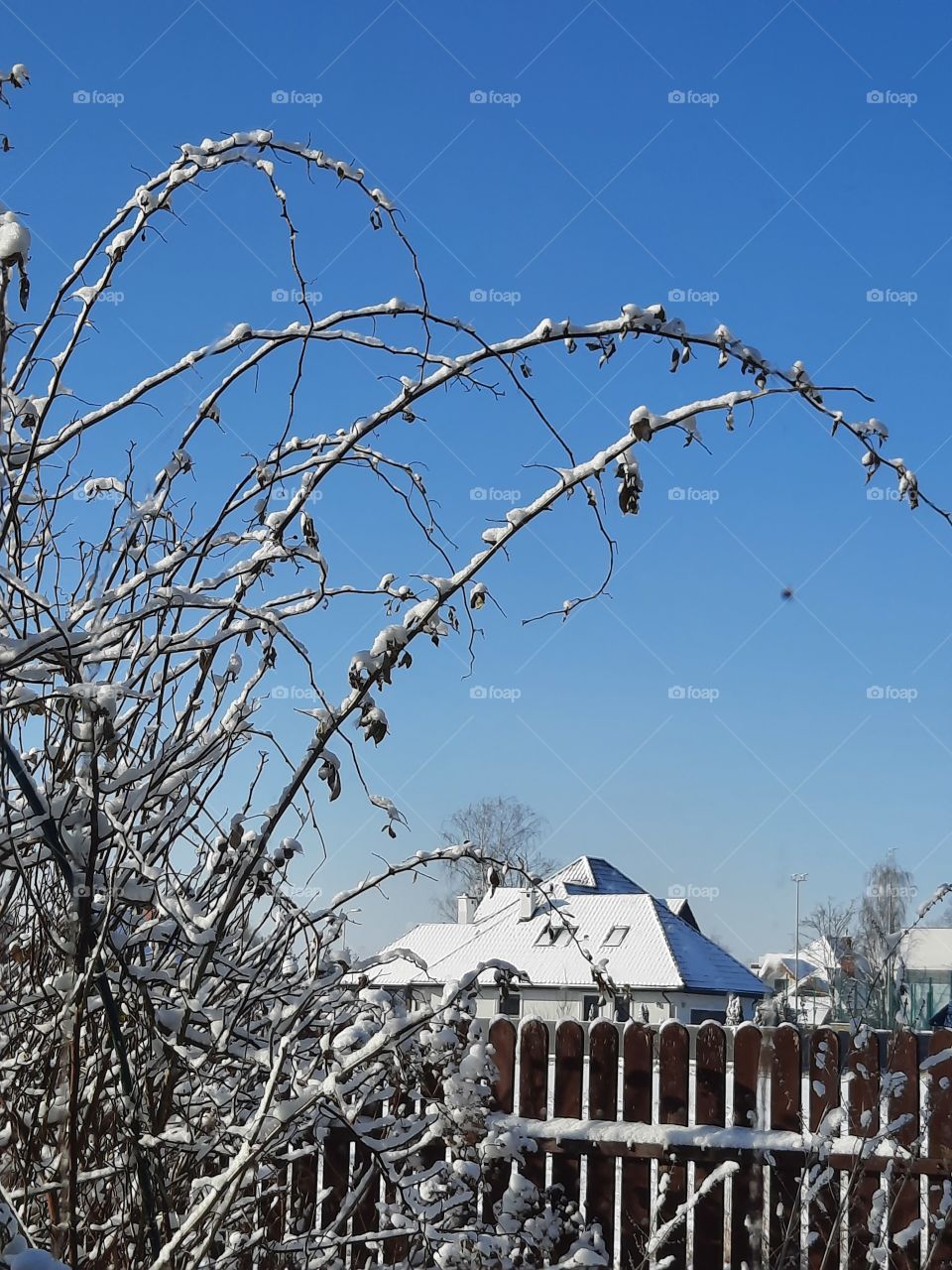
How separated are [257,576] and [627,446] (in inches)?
29.1

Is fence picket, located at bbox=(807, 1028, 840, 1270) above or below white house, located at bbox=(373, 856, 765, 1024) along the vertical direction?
below

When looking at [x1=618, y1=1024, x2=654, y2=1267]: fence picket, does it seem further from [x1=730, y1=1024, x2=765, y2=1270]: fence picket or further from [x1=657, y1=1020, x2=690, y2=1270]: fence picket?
[x1=730, y1=1024, x2=765, y2=1270]: fence picket

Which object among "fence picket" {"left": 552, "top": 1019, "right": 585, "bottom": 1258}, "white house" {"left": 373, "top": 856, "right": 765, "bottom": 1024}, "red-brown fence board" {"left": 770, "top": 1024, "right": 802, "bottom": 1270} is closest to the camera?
"red-brown fence board" {"left": 770, "top": 1024, "right": 802, "bottom": 1270}

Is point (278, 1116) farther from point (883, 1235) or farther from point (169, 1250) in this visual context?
point (883, 1235)

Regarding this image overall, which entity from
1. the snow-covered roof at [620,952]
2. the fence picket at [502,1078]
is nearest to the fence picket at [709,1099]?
the fence picket at [502,1078]

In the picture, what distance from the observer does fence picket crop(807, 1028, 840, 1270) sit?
4715mm

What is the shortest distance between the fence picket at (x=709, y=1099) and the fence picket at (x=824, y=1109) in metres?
0.35

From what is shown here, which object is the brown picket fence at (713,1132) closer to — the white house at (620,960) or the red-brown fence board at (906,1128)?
the red-brown fence board at (906,1128)

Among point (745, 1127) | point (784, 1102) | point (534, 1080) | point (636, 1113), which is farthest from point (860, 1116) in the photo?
point (534, 1080)

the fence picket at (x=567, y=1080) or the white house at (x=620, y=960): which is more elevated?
the white house at (x=620, y=960)

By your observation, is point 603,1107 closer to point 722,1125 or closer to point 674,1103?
point 674,1103

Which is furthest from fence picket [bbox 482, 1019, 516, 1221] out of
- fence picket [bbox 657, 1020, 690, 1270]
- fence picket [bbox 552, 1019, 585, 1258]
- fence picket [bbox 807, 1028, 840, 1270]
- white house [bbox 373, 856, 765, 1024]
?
white house [bbox 373, 856, 765, 1024]

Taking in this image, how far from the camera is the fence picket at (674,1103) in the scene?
15.8ft

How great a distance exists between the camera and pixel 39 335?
215cm
